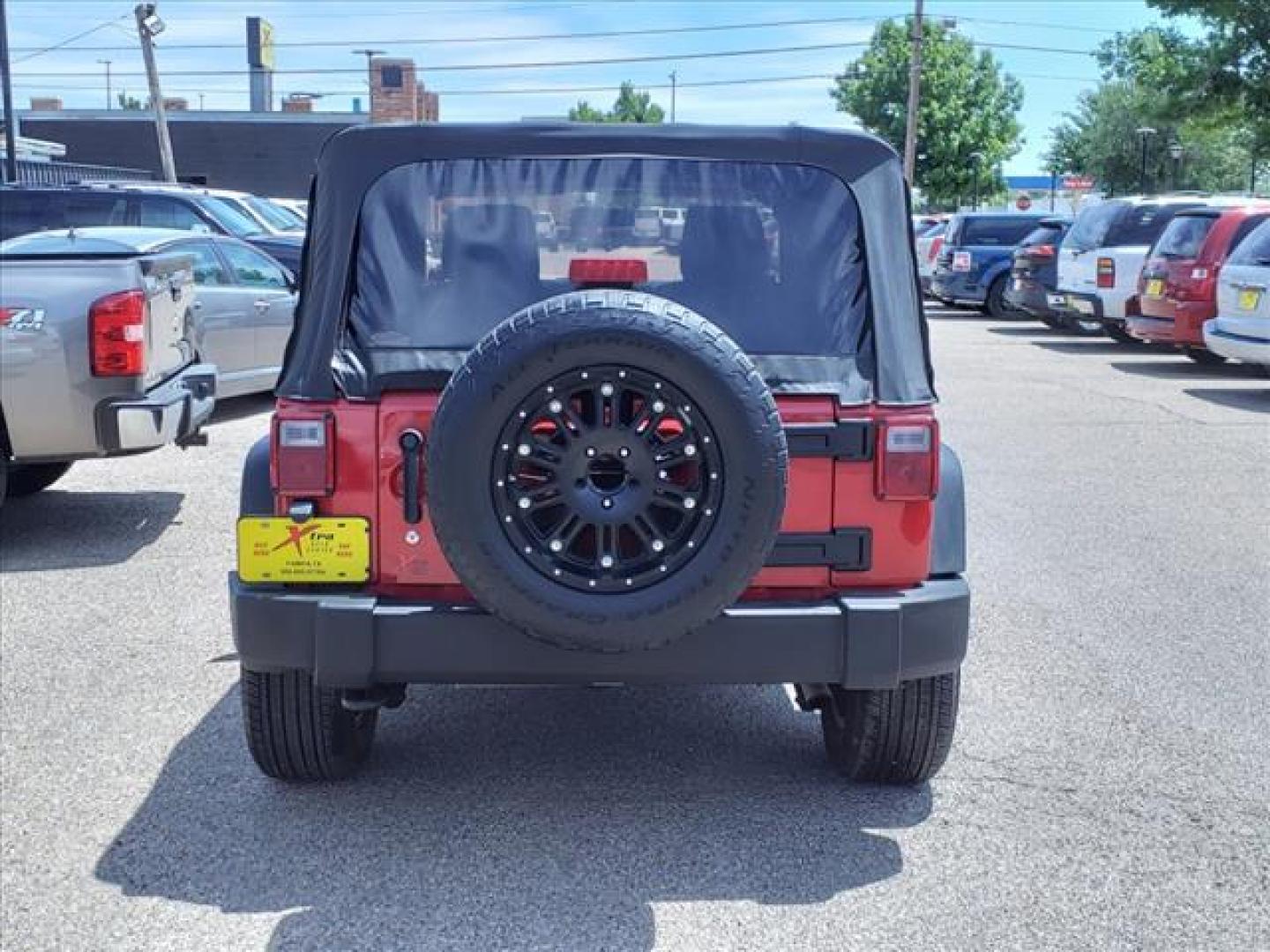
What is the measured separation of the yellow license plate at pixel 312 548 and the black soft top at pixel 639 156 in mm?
379

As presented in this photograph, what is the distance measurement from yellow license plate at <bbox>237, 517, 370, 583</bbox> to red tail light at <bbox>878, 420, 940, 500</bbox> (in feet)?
4.50

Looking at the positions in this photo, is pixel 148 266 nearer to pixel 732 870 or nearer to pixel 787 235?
pixel 787 235

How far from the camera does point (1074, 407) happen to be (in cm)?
1432

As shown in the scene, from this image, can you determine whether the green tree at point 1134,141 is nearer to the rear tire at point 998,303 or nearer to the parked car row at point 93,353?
the rear tire at point 998,303

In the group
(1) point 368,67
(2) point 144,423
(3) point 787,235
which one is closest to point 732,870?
(3) point 787,235

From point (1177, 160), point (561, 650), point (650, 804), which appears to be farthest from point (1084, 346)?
point (1177, 160)

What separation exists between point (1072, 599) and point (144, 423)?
451cm

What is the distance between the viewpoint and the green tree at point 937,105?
5966 cm

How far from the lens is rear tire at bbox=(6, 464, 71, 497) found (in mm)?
9414

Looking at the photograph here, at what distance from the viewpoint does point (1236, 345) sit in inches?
586

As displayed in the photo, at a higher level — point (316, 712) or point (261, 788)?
point (316, 712)

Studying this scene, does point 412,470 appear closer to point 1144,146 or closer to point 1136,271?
point 1136,271

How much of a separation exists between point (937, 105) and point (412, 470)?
58334mm

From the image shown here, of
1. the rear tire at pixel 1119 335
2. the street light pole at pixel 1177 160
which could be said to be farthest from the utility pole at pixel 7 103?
the street light pole at pixel 1177 160
